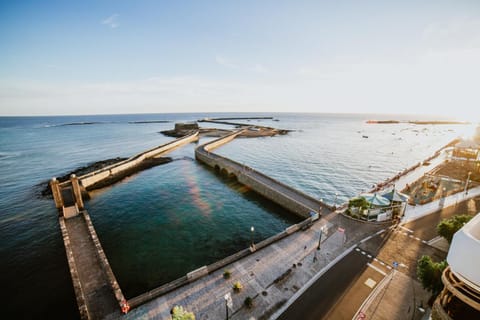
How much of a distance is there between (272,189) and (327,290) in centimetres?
2116

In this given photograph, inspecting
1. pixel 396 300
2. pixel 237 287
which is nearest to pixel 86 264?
pixel 237 287

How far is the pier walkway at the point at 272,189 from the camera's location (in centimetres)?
3069

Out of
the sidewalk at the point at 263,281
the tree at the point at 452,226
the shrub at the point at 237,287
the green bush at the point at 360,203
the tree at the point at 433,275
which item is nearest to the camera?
the tree at the point at 433,275

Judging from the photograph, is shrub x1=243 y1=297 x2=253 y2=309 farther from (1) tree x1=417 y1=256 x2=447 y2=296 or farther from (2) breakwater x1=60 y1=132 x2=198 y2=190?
(2) breakwater x1=60 y1=132 x2=198 y2=190

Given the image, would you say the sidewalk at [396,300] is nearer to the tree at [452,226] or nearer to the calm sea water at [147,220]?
the tree at [452,226]

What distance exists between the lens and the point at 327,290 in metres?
16.6

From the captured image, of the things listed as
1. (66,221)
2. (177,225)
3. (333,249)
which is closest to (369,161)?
(333,249)

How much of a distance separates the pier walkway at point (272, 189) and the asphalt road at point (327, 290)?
9950mm

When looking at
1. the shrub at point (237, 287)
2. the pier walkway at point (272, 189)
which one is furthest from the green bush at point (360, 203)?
the shrub at point (237, 287)

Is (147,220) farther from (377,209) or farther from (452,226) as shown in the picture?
(452,226)

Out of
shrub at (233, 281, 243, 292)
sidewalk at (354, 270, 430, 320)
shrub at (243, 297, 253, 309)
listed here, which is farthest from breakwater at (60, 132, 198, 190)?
sidewalk at (354, 270, 430, 320)

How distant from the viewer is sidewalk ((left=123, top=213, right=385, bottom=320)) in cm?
1505

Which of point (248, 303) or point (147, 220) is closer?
point (248, 303)

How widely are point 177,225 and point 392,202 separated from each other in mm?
30160
